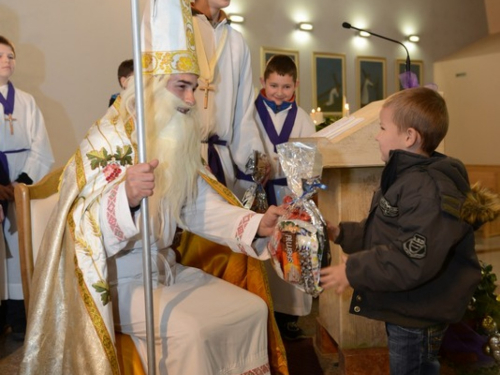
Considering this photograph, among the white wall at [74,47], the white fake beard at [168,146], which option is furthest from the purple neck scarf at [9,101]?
the white fake beard at [168,146]

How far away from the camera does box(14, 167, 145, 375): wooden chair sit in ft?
7.25

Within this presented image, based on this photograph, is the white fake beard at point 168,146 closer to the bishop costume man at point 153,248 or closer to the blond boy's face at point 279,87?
the bishop costume man at point 153,248

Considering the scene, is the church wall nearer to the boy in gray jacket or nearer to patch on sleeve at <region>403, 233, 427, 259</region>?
the boy in gray jacket

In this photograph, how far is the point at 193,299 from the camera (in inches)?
88.5

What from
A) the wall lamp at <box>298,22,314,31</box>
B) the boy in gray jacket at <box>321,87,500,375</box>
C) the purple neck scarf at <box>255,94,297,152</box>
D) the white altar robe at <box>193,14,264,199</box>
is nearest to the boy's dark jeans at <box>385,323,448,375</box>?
the boy in gray jacket at <box>321,87,500,375</box>

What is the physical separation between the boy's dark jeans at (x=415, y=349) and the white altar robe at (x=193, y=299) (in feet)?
1.71

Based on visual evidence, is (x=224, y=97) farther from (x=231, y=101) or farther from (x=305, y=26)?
→ (x=305, y=26)

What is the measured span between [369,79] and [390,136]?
9063 mm

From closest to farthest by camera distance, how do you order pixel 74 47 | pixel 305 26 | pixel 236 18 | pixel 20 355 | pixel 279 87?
1. pixel 20 355
2. pixel 279 87
3. pixel 74 47
4. pixel 236 18
5. pixel 305 26

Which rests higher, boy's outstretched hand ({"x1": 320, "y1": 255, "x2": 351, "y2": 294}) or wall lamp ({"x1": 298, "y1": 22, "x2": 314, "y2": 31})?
wall lamp ({"x1": 298, "y1": 22, "x2": 314, "y2": 31})

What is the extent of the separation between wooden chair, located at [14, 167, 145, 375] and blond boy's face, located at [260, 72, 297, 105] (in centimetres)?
196

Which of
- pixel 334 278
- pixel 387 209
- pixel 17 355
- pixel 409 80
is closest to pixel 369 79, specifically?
pixel 409 80

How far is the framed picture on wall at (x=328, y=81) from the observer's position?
9.92 metres

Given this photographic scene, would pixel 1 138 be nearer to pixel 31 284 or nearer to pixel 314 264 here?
pixel 31 284
